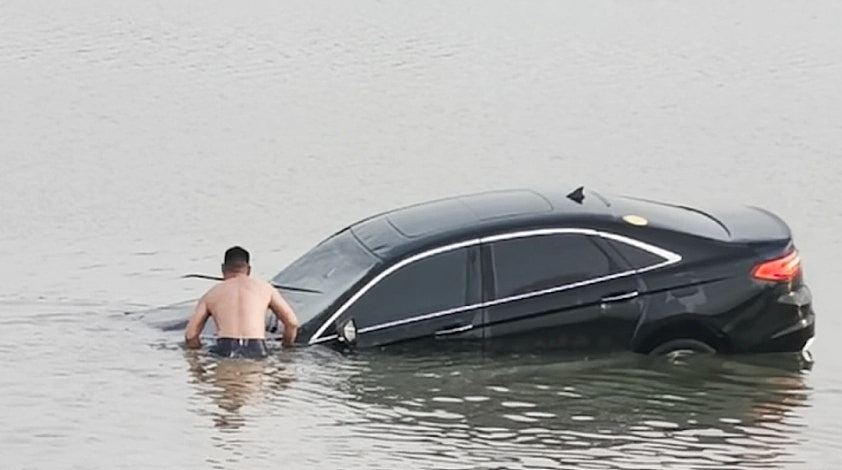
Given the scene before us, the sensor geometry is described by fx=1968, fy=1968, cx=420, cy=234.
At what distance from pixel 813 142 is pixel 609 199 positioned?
13.5m

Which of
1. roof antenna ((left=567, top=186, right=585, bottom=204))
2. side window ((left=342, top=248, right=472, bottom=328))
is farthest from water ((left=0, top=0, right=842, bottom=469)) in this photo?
roof antenna ((left=567, top=186, right=585, bottom=204))

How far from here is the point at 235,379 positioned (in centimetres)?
1379

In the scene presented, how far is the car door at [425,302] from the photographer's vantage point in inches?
543

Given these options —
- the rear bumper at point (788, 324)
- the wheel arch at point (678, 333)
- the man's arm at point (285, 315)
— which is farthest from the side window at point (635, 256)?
the man's arm at point (285, 315)

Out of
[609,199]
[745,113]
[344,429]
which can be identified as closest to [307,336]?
[344,429]

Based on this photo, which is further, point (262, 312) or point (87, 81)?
point (87, 81)

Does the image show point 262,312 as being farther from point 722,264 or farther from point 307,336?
→ point 722,264

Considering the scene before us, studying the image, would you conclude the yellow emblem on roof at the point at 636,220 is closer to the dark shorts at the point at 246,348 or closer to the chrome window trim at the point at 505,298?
the chrome window trim at the point at 505,298

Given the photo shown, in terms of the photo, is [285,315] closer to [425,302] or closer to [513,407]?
[425,302]

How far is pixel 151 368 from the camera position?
14195 millimetres

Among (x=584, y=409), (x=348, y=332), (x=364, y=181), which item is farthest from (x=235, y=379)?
(x=364, y=181)

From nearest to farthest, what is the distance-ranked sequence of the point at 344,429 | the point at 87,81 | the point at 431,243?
the point at 344,429, the point at 431,243, the point at 87,81

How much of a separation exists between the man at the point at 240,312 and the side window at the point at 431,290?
0.52 meters

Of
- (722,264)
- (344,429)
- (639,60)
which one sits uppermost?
(639,60)
